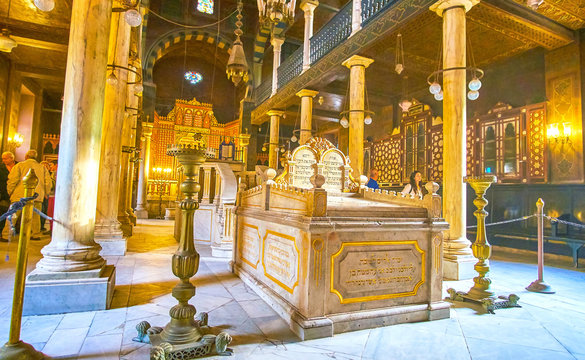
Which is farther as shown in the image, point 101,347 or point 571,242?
point 571,242

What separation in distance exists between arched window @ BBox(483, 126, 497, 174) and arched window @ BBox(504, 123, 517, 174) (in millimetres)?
280

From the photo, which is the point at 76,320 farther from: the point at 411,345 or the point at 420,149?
the point at 420,149

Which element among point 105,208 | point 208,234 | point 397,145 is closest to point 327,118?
point 397,145

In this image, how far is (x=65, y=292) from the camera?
2.79 metres

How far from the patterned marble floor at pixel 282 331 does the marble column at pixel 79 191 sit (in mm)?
175

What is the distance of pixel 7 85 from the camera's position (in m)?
10.7

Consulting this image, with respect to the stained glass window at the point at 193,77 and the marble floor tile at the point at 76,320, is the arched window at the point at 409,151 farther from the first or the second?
the stained glass window at the point at 193,77

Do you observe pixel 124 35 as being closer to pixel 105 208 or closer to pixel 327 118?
pixel 105 208

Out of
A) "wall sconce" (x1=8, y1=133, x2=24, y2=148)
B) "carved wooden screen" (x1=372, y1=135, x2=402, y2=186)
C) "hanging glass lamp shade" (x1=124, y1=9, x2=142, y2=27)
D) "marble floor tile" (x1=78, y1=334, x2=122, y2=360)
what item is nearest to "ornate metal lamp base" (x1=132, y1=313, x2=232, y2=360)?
"marble floor tile" (x1=78, y1=334, x2=122, y2=360)

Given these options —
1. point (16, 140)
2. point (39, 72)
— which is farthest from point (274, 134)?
point (16, 140)

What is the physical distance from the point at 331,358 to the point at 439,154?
9.27 m

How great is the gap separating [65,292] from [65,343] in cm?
76

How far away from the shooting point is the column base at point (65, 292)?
2.73 meters

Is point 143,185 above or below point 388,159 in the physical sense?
below
